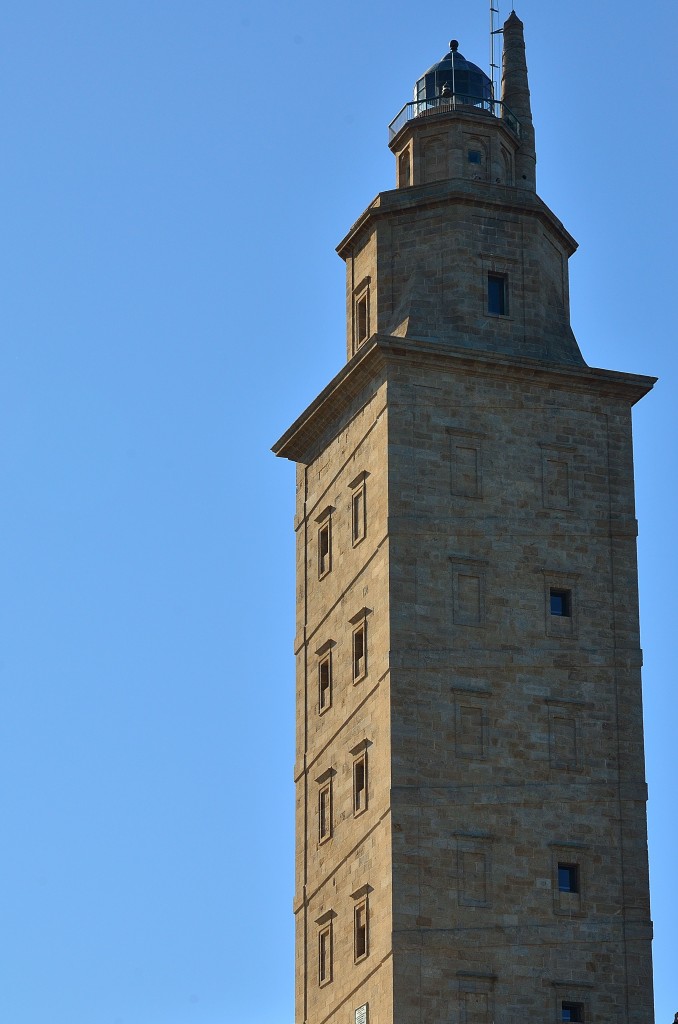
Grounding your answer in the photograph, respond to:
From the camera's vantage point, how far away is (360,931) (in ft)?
212

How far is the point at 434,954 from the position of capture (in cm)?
6225

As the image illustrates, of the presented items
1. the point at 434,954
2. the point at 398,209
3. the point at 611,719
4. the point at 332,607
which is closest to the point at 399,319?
the point at 398,209

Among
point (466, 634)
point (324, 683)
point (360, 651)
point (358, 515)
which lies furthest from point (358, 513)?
point (466, 634)

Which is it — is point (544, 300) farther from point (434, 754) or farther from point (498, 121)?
point (434, 754)

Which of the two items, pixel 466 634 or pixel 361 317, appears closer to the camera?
pixel 466 634

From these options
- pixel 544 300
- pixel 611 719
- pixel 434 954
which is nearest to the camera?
pixel 434 954

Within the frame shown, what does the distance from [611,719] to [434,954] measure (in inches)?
318

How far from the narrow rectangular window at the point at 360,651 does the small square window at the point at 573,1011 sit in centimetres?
984

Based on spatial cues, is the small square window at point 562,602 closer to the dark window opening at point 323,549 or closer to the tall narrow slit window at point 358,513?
the tall narrow slit window at point 358,513

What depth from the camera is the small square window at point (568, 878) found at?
210 feet

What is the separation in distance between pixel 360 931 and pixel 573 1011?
5.62 meters

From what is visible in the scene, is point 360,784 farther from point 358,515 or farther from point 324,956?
point 358,515

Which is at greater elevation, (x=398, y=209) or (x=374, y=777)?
(x=398, y=209)

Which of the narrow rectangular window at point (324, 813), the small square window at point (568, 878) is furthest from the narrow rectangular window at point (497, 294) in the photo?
the small square window at point (568, 878)
